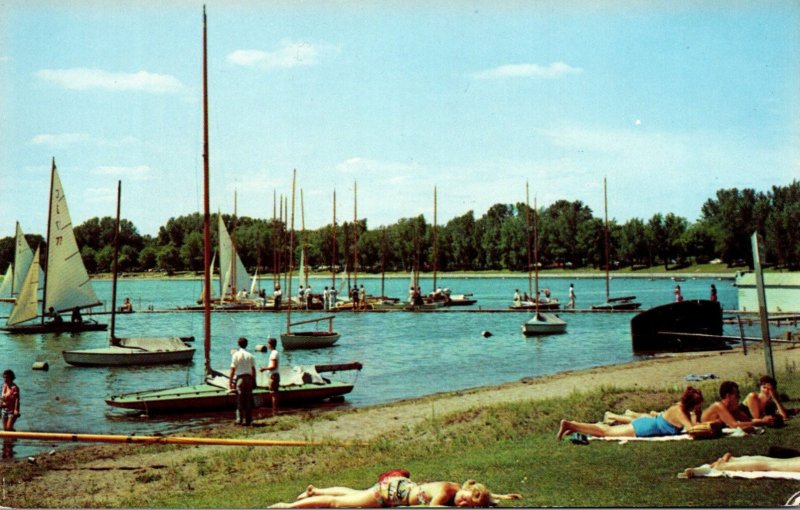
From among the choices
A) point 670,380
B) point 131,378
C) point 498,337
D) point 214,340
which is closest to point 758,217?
point 670,380

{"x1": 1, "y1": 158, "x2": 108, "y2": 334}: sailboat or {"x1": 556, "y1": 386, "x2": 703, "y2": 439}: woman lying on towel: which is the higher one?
{"x1": 1, "y1": 158, "x2": 108, "y2": 334}: sailboat

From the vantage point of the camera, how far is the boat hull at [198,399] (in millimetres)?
17234

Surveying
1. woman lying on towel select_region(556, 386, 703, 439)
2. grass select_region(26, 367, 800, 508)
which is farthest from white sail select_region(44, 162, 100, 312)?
woman lying on towel select_region(556, 386, 703, 439)

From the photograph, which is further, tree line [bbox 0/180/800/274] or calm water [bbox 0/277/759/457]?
tree line [bbox 0/180/800/274]

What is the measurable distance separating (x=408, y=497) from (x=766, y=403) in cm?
578

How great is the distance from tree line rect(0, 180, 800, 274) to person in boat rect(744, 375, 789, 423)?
431 centimetres

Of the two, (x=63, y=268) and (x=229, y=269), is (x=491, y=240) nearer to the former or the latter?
(x=229, y=269)

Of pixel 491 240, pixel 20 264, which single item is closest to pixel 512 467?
pixel 20 264

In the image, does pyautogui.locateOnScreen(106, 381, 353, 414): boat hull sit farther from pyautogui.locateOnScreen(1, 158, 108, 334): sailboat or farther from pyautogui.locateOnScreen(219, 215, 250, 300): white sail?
pyautogui.locateOnScreen(219, 215, 250, 300): white sail

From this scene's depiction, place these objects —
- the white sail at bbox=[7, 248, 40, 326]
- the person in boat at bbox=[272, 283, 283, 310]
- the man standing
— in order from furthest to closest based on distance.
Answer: the person in boat at bbox=[272, 283, 283, 310] → the white sail at bbox=[7, 248, 40, 326] → the man standing

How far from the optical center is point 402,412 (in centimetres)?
1730

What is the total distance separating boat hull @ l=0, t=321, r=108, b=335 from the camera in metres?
37.5

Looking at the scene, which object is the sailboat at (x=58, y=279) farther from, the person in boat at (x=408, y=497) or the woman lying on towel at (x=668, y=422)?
the woman lying on towel at (x=668, y=422)

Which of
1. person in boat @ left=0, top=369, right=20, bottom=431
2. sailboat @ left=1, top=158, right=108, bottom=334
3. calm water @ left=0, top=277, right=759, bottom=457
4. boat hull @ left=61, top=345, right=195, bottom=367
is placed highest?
sailboat @ left=1, top=158, right=108, bottom=334
